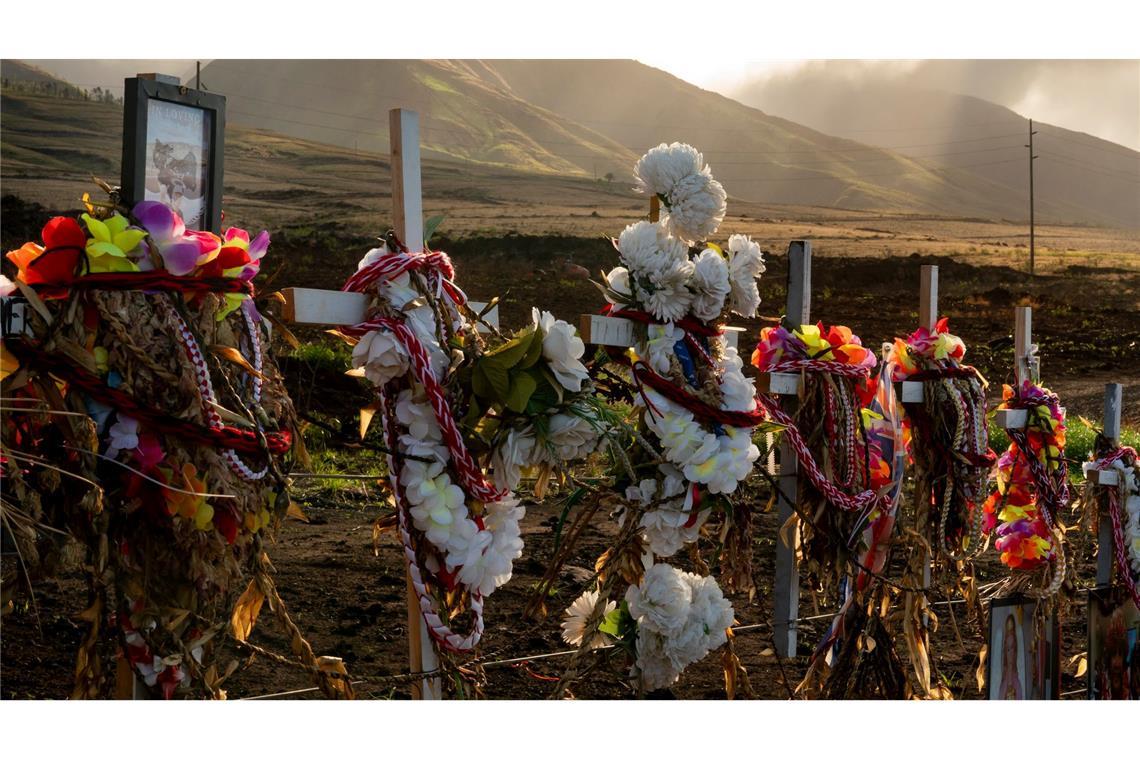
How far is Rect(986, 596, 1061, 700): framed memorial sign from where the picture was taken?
7.25ft

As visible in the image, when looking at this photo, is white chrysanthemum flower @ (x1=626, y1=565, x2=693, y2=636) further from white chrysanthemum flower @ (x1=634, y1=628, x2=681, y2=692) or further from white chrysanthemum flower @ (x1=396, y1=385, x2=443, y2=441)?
white chrysanthemum flower @ (x1=396, y1=385, x2=443, y2=441)

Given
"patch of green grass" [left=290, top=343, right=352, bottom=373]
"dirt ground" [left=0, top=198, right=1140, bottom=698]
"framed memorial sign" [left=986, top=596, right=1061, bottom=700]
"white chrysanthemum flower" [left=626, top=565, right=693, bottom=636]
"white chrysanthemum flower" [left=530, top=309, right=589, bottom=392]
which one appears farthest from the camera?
"patch of green grass" [left=290, top=343, right=352, bottom=373]

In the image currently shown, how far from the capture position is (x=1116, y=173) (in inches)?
1011

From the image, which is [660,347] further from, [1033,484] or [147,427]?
[1033,484]

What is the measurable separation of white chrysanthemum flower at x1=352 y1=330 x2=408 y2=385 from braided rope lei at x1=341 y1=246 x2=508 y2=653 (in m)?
0.01

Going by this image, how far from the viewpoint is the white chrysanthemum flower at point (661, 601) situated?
193 centimetres

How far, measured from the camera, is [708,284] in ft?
6.70

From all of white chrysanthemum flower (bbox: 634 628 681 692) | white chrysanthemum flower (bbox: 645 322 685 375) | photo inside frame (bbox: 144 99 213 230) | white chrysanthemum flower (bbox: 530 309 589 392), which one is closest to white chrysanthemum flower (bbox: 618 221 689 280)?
white chrysanthemum flower (bbox: 645 322 685 375)

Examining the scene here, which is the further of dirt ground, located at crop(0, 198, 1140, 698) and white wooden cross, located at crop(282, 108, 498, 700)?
dirt ground, located at crop(0, 198, 1140, 698)

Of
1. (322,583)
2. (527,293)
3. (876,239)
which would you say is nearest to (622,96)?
(876,239)

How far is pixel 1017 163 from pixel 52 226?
1270 inches

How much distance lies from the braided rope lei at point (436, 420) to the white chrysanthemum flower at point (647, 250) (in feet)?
1.50

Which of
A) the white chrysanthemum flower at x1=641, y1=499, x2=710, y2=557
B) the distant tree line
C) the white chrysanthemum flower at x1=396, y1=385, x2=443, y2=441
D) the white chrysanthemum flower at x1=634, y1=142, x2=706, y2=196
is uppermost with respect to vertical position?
the distant tree line

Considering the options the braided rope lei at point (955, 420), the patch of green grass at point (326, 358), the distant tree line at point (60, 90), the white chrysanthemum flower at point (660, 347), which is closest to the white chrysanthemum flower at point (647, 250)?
the white chrysanthemum flower at point (660, 347)
